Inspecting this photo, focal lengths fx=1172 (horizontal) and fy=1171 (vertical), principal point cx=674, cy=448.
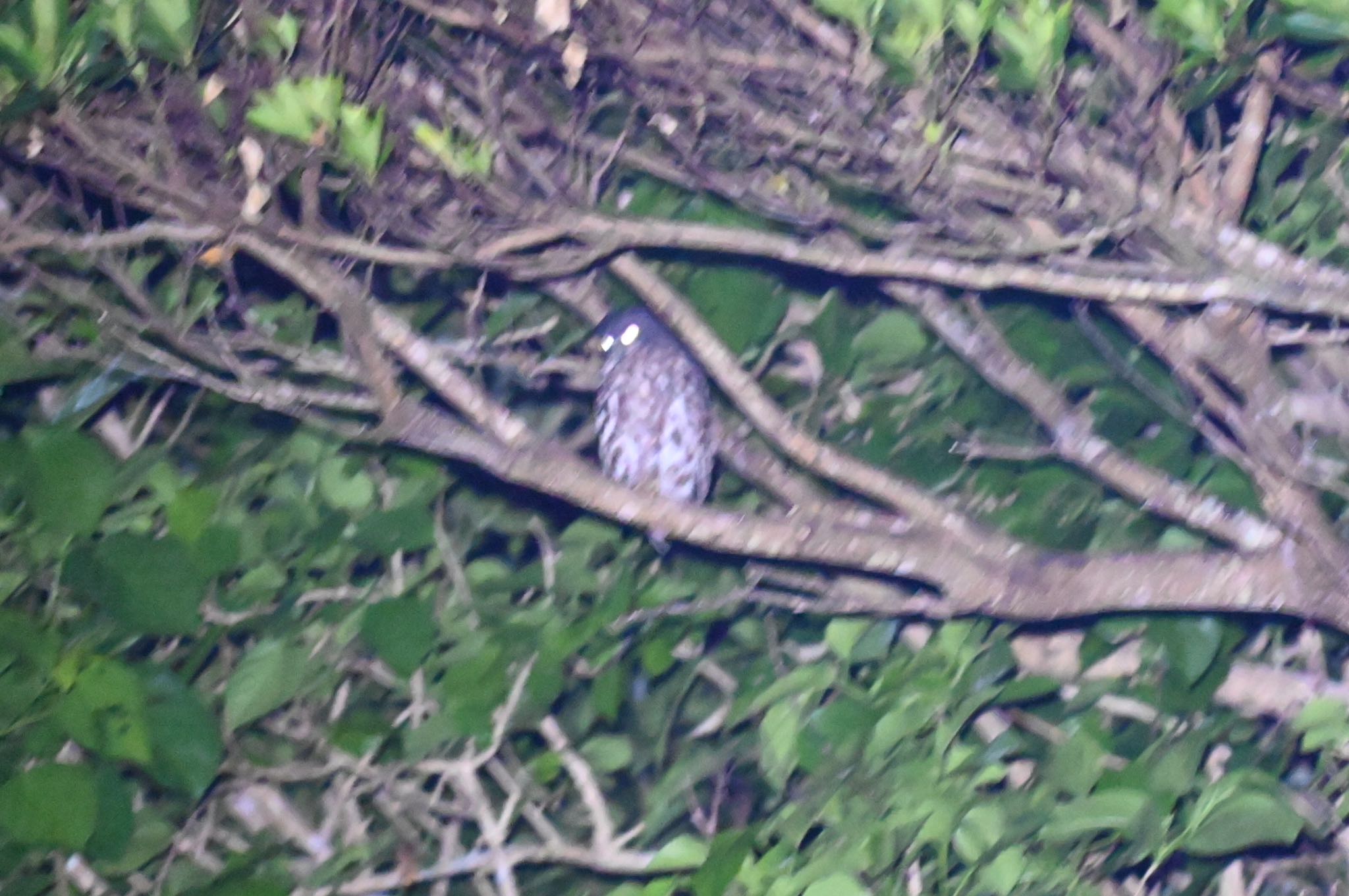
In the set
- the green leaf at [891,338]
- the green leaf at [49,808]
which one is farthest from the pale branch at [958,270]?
the green leaf at [49,808]

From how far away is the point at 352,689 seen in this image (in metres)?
1.17

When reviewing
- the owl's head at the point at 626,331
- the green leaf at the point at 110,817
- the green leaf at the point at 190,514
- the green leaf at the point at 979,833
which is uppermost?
the owl's head at the point at 626,331

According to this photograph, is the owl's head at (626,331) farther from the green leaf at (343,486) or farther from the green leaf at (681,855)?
the green leaf at (681,855)

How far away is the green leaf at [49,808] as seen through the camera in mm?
864

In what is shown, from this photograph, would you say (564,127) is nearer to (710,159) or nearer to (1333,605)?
(710,159)

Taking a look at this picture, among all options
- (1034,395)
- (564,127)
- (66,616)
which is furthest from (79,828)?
(1034,395)

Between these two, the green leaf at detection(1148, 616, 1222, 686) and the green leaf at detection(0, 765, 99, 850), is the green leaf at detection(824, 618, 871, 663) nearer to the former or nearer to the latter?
the green leaf at detection(1148, 616, 1222, 686)

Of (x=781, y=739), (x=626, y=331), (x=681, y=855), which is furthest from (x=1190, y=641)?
(x=626, y=331)

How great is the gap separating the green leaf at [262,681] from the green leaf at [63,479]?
0.56 feet

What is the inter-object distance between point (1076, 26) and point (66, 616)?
3.10ft

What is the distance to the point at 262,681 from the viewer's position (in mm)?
958

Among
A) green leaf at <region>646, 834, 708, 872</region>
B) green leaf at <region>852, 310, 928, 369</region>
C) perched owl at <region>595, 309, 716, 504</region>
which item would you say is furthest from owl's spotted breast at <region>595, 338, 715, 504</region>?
green leaf at <region>646, 834, 708, 872</region>

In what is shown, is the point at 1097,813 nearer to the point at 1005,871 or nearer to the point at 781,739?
the point at 1005,871

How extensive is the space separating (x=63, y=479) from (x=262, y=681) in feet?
0.73
